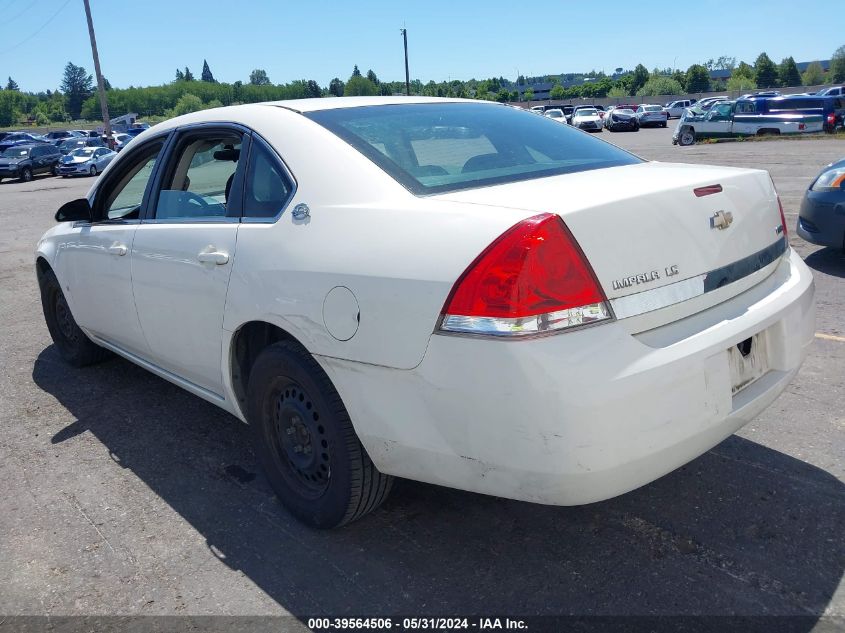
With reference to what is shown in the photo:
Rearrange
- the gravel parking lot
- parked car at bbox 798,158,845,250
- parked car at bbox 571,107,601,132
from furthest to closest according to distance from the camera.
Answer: parked car at bbox 571,107,601,132, parked car at bbox 798,158,845,250, the gravel parking lot

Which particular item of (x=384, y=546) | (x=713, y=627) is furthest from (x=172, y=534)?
(x=713, y=627)

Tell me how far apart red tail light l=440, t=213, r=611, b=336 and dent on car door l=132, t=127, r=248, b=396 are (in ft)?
4.09

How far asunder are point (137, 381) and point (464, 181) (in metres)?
3.04

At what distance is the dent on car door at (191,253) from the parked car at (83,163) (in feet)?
102

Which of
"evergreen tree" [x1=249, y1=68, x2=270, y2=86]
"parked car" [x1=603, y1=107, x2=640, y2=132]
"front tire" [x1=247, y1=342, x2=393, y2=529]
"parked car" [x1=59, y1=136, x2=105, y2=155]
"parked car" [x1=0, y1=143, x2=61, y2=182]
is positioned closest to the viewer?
"front tire" [x1=247, y1=342, x2=393, y2=529]

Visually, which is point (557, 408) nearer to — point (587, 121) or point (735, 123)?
point (735, 123)

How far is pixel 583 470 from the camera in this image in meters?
2.11

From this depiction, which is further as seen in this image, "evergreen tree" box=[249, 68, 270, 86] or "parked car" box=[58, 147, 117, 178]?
"evergreen tree" box=[249, 68, 270, 86]

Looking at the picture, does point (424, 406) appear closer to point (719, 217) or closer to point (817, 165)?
point (719, 217)

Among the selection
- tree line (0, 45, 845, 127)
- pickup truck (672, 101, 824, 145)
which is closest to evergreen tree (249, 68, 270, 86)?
tree line (0, 45, 845, 127)

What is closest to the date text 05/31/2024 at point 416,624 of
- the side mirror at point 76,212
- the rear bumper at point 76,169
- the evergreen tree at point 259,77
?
the side mirror at point 76,212

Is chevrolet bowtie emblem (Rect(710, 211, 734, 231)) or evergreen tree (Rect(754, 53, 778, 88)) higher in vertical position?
evergreen tree (Rect(754, 53, 778, 88))

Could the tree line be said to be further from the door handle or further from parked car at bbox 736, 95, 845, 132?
the door handle

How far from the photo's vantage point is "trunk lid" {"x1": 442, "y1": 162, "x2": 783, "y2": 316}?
220 centimetres
